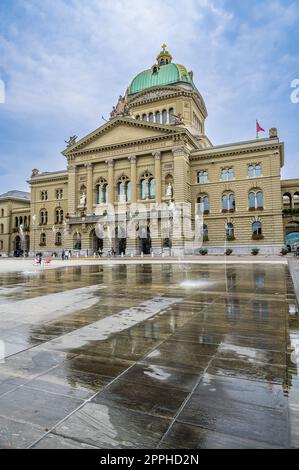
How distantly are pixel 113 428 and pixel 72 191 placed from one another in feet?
175

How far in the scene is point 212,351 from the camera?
424cm

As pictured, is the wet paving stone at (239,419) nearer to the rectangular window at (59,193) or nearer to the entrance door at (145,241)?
the entrance door at (145,241)

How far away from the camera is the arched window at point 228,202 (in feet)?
155

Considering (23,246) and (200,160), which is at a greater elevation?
(200,160)

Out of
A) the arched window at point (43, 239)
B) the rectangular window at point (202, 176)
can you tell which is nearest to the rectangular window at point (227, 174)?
the rectangular window at point (202, 176)

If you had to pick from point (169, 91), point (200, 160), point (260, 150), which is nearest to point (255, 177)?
point (260, 150)

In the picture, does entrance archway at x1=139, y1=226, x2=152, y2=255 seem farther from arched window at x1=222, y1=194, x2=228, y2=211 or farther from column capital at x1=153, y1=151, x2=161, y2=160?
arched window at x1=222, y1=194, x2=228, y2=211

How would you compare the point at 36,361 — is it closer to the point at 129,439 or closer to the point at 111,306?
the point at 129,439

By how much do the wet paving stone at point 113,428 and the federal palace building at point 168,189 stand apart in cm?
4117

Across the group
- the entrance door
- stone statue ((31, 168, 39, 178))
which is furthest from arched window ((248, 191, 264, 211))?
stone statue ((31, 168, 39, 178))

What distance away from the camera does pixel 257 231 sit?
45312mm

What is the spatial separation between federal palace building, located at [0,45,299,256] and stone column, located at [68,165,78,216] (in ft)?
0.57

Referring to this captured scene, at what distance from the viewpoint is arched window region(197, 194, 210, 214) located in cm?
4868
